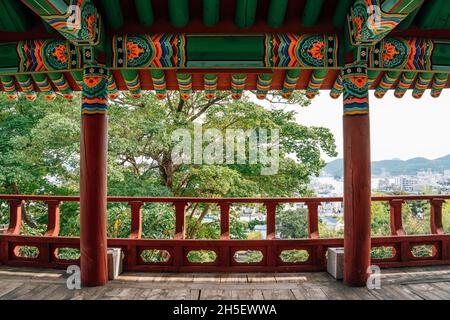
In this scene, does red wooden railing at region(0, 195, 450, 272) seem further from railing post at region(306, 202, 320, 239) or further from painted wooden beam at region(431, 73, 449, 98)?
painted wooden beam at region(431, 73, 449, 98)

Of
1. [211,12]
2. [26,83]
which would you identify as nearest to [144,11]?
[211,12]

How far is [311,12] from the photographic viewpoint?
271 cm

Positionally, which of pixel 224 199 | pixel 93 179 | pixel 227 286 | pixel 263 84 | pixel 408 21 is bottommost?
pixel 227 286

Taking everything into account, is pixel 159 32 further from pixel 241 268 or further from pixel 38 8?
pixel 241 268

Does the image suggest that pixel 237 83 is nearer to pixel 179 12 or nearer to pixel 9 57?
pixel 179 12

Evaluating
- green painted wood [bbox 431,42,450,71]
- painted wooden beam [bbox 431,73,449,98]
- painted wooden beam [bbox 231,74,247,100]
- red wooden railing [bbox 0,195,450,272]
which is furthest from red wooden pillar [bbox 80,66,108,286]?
painted wooden beam [bbox 431,73,449,98]

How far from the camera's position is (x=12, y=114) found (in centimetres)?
711

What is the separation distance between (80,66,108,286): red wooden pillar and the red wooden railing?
0.53 meters

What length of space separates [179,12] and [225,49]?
0.49 m

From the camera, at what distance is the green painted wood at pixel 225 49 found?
2801mm

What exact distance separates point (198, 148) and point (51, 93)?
411cm

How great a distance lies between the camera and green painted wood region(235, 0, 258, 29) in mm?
2613

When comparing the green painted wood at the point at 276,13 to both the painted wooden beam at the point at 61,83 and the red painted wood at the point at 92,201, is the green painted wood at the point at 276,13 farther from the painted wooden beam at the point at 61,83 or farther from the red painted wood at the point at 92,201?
the painted wooden beam at the point at 61,83

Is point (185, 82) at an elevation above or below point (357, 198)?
above
